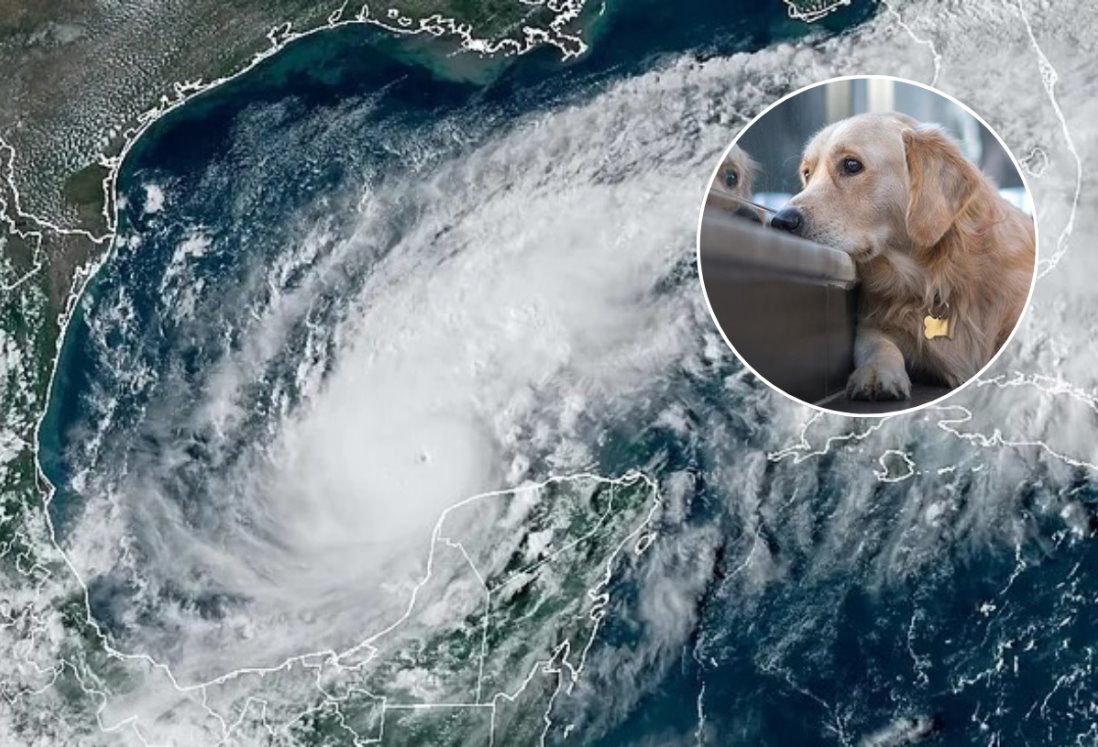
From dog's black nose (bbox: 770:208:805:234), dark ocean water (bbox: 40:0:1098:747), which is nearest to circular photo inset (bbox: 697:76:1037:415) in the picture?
dog's black nose (bbox: 770:208:805:234)

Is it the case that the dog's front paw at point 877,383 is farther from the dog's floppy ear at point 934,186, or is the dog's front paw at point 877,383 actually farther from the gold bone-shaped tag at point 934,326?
the dog's floppy ear at point 934,186

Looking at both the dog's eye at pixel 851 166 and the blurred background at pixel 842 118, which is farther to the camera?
the blurred background at pixel 842 118

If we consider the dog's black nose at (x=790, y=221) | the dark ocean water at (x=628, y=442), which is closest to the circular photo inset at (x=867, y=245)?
the dog's black nose at (x=790, y=221)

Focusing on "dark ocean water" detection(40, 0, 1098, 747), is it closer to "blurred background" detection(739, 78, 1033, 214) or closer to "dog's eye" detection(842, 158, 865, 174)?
"blurred background" detection(739, 78, 1033, 214)

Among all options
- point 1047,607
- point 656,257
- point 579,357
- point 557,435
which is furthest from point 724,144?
point 1047,607

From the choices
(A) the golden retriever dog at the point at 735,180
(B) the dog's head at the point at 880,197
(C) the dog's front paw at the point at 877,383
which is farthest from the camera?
(A) the golden retriever dog at the point at 735,180

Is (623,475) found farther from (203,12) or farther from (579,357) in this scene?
(203,12)
